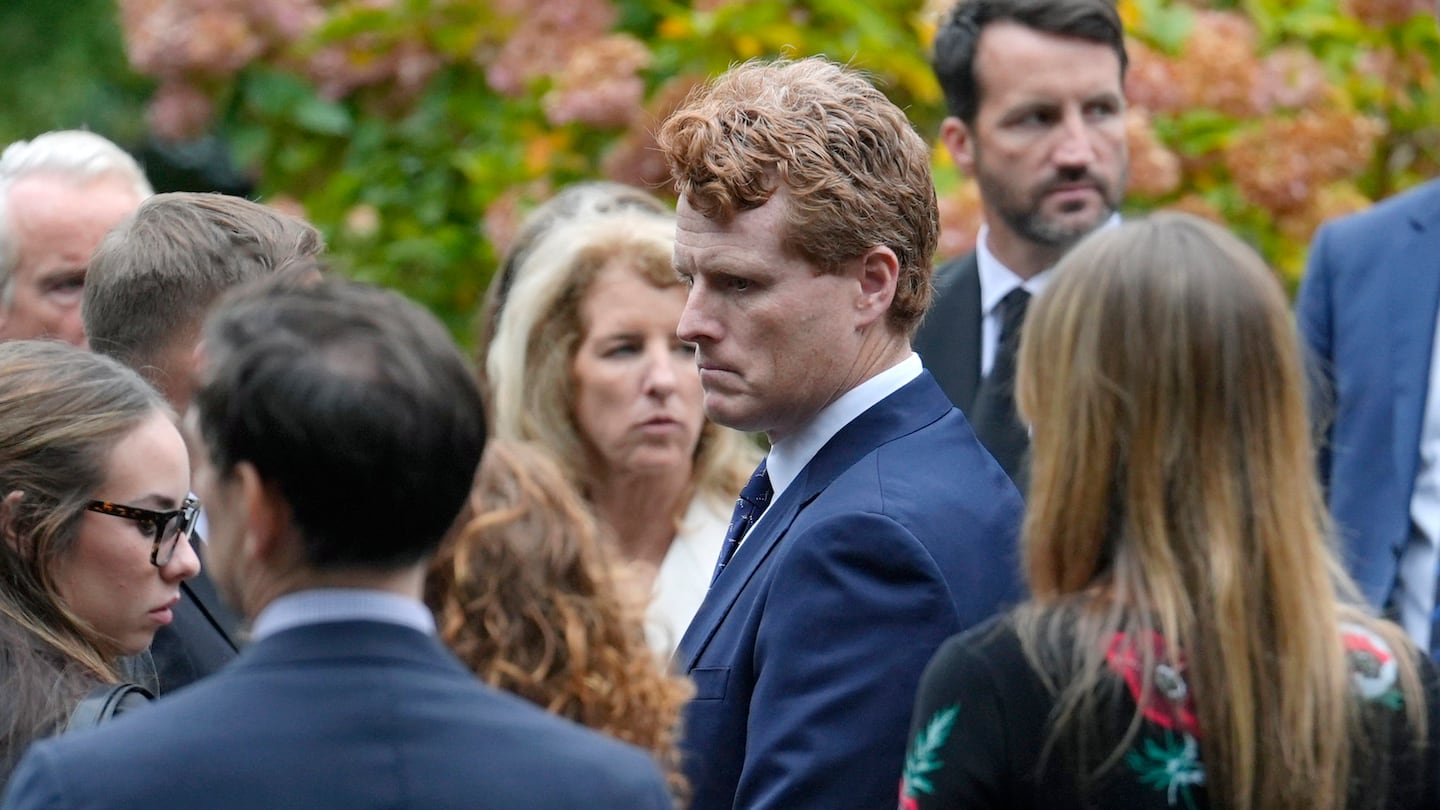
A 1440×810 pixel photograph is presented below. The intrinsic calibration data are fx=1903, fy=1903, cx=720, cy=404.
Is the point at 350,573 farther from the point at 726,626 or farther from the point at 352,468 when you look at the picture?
the point at 726,626

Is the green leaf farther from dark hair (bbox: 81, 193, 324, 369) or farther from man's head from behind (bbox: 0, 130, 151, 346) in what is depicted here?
dark hair (bbox: 81, 193, 324, 369)

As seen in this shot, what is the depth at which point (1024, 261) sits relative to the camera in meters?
5.07

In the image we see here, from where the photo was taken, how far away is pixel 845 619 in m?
2.71

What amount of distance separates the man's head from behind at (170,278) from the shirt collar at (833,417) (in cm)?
110

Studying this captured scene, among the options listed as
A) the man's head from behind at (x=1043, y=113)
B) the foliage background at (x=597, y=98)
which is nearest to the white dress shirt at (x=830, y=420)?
the man's head from behind at (x=1043, y=113)

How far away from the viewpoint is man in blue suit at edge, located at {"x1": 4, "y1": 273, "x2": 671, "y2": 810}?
1.77 m

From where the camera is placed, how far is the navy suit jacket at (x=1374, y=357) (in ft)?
14.9

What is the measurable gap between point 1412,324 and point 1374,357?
0.12 m

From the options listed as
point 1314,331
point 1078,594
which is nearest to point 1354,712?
point 1078,594

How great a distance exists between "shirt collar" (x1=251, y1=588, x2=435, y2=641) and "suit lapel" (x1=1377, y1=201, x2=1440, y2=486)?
327 centimetres

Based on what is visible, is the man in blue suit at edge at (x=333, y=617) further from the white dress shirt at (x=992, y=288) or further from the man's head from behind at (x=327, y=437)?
the white dress shirt at (x=992, y=288)

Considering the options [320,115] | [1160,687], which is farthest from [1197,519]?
[320,115]

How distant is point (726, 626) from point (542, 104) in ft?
10.7

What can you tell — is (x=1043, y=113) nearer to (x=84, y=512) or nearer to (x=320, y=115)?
(x=320, y=115)
